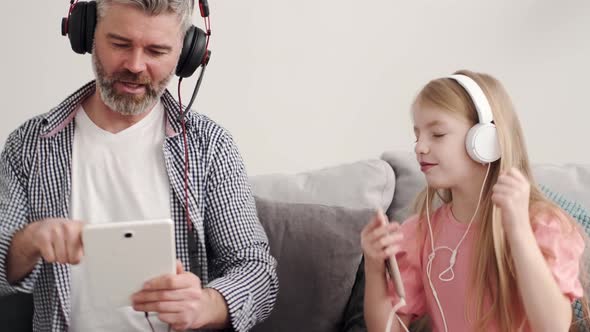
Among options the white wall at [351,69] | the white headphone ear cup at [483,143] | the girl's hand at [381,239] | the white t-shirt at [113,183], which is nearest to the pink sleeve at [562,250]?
the white headphone ear cup at [483,143]

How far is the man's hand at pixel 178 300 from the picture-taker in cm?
118

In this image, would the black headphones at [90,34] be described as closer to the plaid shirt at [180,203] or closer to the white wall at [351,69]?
the plaid shirt at [180,203]

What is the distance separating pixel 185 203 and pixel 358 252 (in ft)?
1.28

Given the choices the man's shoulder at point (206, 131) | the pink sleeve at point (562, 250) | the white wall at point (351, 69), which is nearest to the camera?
the pink sleeve at point (562, 250)

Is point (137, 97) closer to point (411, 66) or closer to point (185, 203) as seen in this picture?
point (185, 203)

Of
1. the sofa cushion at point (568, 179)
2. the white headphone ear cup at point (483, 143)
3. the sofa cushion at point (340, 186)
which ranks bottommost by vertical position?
the sofa cushion at point (340, 186)

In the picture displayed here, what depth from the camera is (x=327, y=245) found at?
158 centimetres

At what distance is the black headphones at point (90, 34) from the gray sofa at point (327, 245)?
372 mm

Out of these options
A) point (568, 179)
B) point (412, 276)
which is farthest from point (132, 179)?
point (568, 179)

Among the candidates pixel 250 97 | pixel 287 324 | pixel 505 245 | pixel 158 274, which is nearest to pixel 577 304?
pixel 505 245

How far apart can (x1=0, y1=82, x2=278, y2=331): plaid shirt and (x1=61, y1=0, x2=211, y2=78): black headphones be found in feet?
0.37

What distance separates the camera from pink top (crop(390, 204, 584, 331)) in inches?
48.7

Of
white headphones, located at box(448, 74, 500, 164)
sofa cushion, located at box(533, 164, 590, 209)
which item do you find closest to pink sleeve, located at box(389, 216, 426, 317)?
white headphones, located at box(448, 74, 500, 164)

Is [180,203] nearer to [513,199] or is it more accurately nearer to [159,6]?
[159,6]
